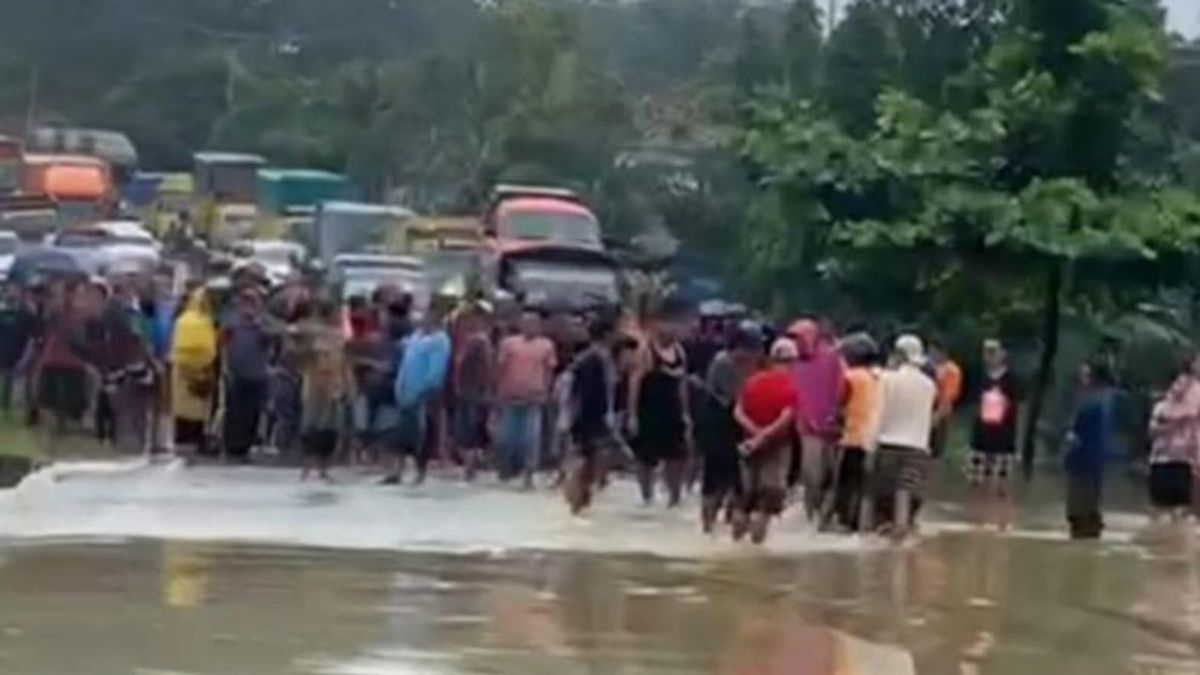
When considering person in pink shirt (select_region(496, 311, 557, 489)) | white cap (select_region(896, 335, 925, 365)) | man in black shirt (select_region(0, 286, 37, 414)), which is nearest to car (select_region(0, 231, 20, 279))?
man in black shirt (select_region(0, 286, 37, 414))

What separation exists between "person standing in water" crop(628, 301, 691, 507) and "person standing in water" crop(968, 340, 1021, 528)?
7.13 ft

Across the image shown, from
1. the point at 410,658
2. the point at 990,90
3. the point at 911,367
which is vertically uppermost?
the point at 990,90

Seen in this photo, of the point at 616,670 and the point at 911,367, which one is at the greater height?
the point at 911,367

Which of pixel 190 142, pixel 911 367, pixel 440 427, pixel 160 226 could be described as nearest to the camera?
pixel 911 367

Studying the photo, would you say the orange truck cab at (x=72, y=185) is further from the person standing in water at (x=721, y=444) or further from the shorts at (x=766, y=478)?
the shorts at (x=766, y=478)

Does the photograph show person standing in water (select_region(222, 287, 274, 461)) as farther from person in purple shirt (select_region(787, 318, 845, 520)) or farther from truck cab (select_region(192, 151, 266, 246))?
truck cab (select_region(192, 151, 266, 246))

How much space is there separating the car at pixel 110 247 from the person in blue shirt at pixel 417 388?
16.8m

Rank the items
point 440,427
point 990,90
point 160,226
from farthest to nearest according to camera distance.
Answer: point 160,226 → point 990,90 → point 440,427

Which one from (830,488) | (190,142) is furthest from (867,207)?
(190,142)

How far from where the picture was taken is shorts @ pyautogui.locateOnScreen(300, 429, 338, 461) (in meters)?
24.2

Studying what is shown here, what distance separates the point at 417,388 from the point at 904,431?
5.30 meters

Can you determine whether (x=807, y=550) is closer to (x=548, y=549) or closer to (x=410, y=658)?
(x=548, y=549)

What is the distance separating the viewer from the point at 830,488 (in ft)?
68.7

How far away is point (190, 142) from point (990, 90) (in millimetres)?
51409
